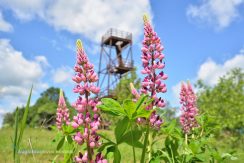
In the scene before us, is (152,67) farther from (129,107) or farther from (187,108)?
(187,108)

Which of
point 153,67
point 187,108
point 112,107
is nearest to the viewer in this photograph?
point 112,107

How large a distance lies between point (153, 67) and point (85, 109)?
0.96 metres

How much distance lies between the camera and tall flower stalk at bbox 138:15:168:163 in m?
2.72

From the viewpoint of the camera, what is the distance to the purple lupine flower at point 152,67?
272 cm

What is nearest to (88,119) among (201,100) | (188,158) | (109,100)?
(109,100)

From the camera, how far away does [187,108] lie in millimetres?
4836

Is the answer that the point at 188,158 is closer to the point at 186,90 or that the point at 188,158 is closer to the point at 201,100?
the point at 186,90

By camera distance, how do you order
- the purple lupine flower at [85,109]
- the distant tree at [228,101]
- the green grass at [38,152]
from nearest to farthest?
1. the purple lupine flower at [85,109]
2. the green grass at [38,152]
3. the distant tree at [228,101]

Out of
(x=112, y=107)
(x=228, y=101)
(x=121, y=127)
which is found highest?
(x=228, y=101)

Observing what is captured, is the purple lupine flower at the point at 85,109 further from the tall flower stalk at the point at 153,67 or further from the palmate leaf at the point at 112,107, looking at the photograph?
the tall flower stalk at the point at 153,67

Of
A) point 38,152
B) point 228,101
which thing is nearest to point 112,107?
point 38,152

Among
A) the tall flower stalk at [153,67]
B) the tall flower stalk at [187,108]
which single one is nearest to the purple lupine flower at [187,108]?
the tall flower stalk at [187,108]

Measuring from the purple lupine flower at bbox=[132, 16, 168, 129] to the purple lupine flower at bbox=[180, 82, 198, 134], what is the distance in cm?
182

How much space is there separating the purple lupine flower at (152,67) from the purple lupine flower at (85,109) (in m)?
0.69
